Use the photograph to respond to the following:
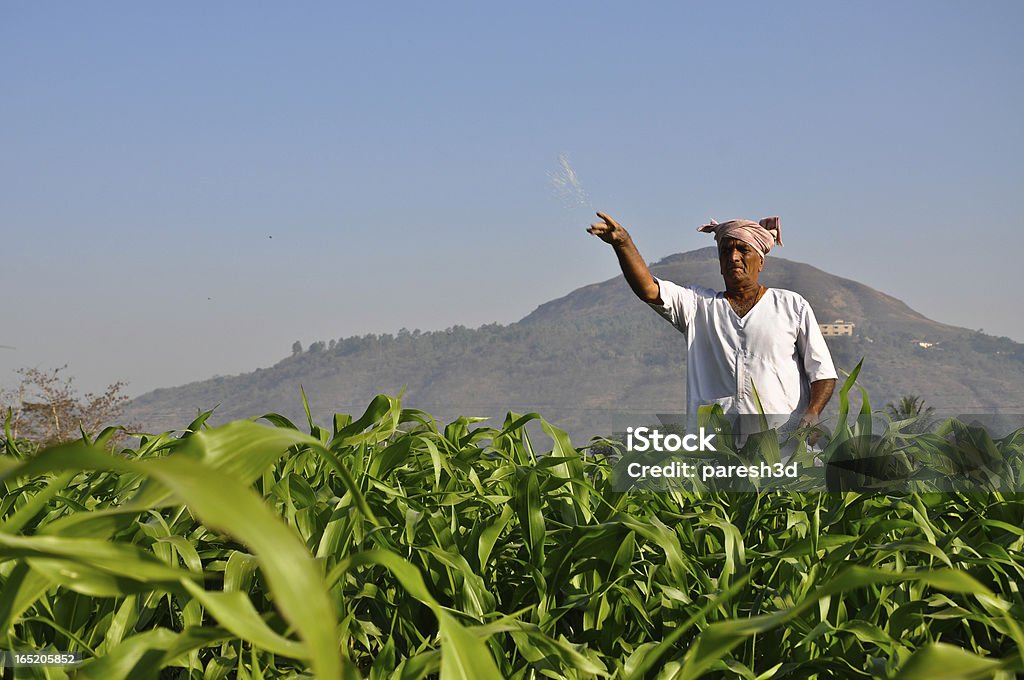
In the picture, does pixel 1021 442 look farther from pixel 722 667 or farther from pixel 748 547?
pixel 722 667

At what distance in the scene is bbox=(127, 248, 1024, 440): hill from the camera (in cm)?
7038

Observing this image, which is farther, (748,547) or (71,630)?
(748,547)

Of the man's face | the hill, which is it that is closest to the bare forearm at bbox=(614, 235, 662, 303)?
the man's face

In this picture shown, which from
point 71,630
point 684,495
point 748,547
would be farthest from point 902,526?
point 71,630

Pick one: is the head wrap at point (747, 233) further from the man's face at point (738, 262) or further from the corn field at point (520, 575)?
the corn field at point (520, 575)

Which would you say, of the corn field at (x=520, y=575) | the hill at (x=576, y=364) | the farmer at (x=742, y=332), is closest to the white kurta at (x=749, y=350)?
the farmer at (x=742, y=332)

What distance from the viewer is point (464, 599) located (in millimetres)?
1037

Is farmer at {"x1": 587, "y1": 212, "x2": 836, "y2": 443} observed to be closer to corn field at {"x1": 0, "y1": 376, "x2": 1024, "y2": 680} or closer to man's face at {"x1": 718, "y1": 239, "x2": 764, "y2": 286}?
man's face at {"x1": 718, "y1": 239, "x2": 764, "y2": 286}

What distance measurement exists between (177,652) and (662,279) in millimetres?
3600

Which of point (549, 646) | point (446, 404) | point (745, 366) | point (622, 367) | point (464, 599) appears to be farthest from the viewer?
point (622, 367)

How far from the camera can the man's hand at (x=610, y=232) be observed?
12.2ft

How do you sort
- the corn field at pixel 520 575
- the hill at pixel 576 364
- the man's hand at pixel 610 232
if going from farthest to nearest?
the hill at pixel 576 364 < the man's hand at pixel 610 232 < the corn field at pixel 520 575

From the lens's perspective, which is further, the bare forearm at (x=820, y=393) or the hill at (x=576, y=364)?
the hill at (x=576, y=364)

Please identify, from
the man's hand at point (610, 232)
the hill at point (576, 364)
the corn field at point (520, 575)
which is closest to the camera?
the corn field at point (520, 575)
